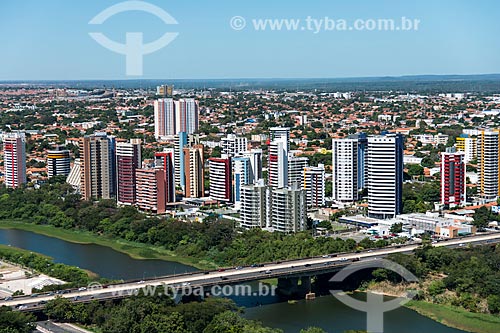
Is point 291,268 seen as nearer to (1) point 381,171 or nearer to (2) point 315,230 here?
(2) point 315,230

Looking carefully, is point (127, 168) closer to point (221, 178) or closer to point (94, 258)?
point (221, 178)

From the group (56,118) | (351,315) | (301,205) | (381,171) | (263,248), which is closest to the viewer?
(351,315)

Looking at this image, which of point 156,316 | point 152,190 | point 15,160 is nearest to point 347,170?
point 152,190

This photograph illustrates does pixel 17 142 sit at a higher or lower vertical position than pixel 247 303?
higher

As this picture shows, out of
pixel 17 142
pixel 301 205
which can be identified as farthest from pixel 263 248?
pixel 17 142

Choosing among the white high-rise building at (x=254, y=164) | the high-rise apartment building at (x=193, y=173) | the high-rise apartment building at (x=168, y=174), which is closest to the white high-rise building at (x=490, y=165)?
the white high-rise building at (x=254, y=164)

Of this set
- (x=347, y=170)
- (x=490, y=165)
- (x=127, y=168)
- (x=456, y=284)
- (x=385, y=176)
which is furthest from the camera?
(x=127, y=168)
